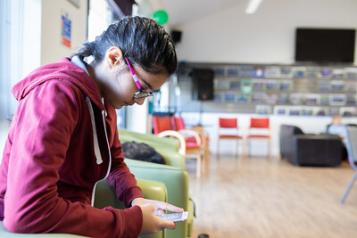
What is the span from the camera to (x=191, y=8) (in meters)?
6.62

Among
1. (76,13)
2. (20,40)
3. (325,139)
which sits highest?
(76,13)

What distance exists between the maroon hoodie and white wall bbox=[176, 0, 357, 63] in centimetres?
687

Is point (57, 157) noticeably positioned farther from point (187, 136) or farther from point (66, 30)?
point (187, 136)

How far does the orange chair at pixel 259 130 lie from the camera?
7112mm

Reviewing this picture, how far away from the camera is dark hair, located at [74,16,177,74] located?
87cm

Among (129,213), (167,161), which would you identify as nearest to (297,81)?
(167,161)

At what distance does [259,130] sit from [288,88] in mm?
1158

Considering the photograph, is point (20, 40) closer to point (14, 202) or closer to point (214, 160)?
point (14, 202)

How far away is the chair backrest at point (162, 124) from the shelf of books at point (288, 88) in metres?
2.53

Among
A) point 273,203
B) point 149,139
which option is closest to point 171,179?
point 149,139

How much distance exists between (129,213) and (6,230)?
281 mm

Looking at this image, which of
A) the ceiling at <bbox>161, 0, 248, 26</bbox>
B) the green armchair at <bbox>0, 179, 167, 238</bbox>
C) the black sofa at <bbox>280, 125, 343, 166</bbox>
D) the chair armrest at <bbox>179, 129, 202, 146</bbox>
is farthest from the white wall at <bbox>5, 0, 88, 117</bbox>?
the black sofa at <bbox>280, 125, 343, 166</bbox>

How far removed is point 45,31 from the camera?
64.0 inches

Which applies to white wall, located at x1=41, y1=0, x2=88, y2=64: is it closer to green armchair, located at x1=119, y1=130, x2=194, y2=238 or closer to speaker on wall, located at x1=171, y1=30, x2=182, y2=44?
green armchair, located at x1=119, y1=130, x2=194, y2=238
